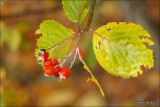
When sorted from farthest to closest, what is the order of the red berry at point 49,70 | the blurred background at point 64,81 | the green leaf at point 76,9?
the blurred background at point 64,81 → the green leaf at point 76,9 → the red berry at point 49,70

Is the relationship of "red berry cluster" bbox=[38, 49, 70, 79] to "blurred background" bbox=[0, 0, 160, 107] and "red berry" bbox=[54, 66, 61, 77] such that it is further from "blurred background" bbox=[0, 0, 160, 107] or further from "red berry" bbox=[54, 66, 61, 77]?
"blurred background" bbox=[0, 0, 160, 107]

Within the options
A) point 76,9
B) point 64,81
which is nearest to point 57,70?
point 76,9

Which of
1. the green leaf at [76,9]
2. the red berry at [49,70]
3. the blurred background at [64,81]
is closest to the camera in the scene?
the red berry at [49,70]

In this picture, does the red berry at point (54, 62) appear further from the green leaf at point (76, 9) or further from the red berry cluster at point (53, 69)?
the green leaf at point (76, 9)

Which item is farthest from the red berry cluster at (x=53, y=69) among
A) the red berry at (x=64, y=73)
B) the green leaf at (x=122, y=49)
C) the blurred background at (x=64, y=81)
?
the blurred background at (x=64, y=81)

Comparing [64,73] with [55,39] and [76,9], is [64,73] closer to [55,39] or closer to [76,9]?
[55,39]

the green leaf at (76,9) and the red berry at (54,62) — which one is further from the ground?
the green leaf at (76,9)

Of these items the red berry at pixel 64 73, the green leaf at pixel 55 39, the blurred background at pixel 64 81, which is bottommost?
the blurred background at pixel 64 81

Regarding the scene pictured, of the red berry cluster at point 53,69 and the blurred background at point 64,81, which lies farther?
the blurred background at point 64,81
